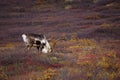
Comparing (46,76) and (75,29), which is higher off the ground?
(46,76)

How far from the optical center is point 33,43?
2702 centimetres

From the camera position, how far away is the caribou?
26406 millimetres

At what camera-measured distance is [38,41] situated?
26.7 metres

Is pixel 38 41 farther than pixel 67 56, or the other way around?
pixel 38 41

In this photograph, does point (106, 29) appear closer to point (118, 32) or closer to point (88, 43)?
point (118, 32)

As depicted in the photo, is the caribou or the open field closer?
the open field

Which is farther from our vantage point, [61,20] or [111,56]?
[61,20]

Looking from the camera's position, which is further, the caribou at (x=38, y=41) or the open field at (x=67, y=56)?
the caribou at (x=38, y=41)

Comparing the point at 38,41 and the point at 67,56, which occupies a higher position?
the point at 38,41

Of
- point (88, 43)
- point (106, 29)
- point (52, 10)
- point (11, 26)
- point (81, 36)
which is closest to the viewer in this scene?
point (88, 43)

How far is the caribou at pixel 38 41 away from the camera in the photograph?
86.6 ft

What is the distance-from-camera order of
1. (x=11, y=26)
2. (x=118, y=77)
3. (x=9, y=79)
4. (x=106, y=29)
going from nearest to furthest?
(x=9, y=79), (x=118, y=77), (x=106, y=29), (x=11, y=26)

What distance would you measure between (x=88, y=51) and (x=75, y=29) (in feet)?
66.3

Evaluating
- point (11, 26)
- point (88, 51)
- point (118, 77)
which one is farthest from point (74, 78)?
point (11, 26)
